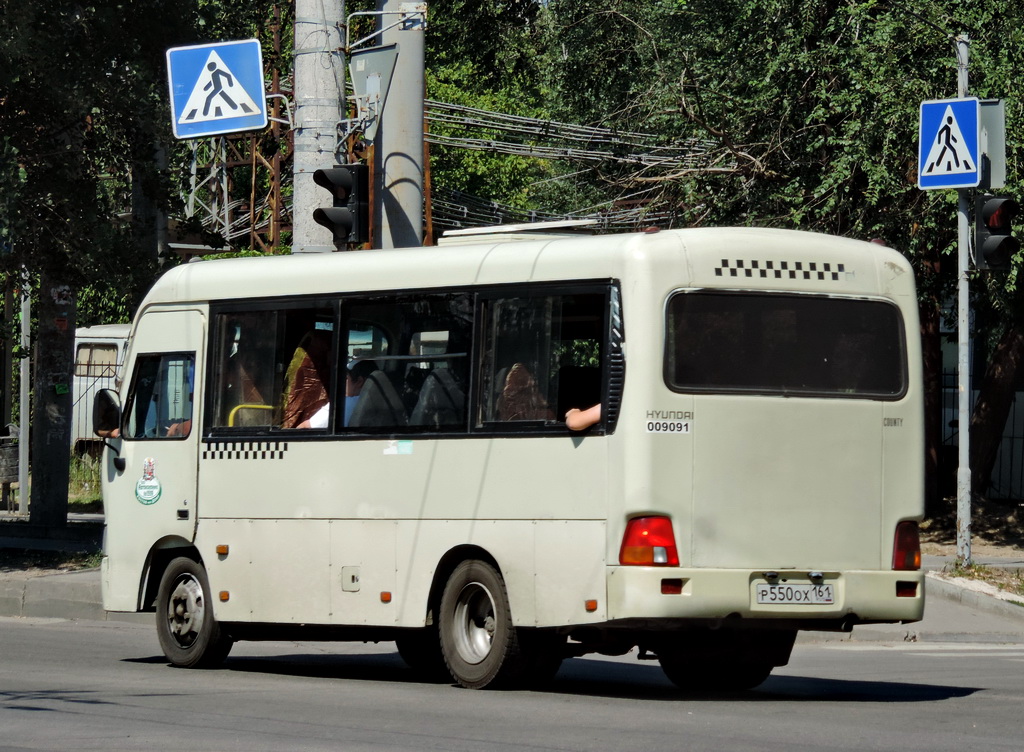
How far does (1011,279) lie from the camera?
2150 centimetres

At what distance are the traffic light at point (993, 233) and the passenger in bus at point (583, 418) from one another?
8.44m

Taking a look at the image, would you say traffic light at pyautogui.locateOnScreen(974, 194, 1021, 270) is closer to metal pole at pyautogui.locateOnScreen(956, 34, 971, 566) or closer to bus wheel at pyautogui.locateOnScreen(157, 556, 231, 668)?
metal pole at pyautogui.locateOnScreen(956, 34, 971, 566)

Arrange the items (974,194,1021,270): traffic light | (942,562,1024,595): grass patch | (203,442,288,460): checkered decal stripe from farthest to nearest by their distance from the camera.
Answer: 1. (942,562,1024,595): grass patch
2. (974,194,1021,270): traffic light
3. (203,442,288,460): checkered decal stripe

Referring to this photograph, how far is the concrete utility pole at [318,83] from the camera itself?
14023 millimetres

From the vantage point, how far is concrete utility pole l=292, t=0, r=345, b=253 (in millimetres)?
14023

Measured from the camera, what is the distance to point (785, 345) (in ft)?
33.5

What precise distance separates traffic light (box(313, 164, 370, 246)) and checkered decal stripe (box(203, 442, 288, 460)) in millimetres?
2452

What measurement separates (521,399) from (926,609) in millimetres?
7515

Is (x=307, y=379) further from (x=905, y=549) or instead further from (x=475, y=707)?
(x=905, y=549)

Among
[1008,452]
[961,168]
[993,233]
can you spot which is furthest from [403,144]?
[1008,452]

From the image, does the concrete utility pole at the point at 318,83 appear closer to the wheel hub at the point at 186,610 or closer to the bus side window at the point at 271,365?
the bus side window at the point at 271,365

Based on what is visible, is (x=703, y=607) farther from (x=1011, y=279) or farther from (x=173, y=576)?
(x=1011, y=279)

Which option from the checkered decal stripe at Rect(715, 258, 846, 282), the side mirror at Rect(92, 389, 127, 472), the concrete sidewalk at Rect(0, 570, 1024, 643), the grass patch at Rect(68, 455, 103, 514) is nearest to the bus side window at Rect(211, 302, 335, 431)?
the side mirror at Rect(92, 389, 127, 472)

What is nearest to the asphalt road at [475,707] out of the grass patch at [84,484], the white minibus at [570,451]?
the white minibus at [570,451]
